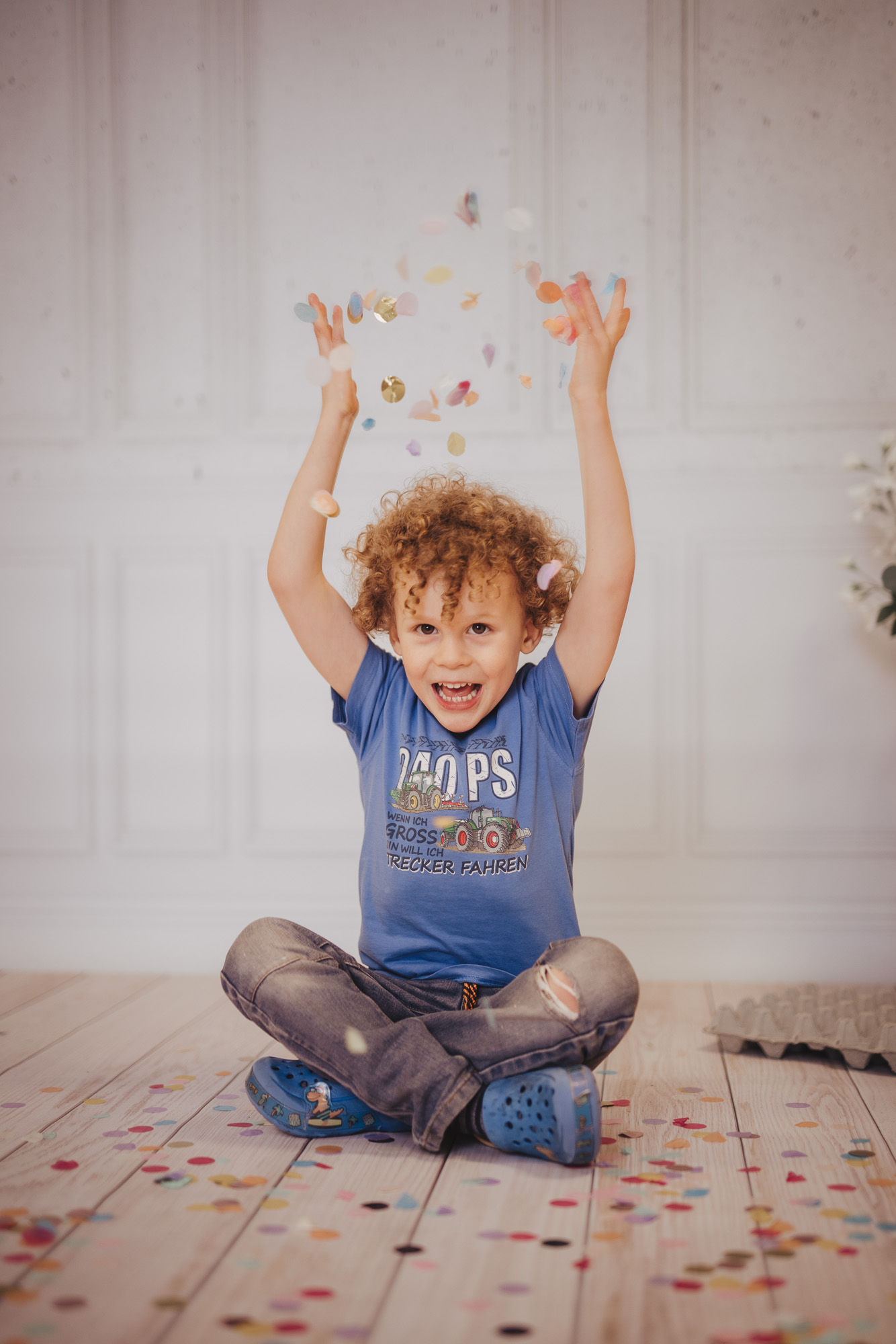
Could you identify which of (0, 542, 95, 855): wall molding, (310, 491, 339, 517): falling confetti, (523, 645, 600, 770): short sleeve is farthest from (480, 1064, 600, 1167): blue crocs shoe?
(0, 542, 95, 855): wall molding

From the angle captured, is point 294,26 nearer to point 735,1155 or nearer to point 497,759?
point 497,759

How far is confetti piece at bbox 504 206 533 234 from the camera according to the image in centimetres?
146

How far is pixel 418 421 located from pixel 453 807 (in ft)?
3.03

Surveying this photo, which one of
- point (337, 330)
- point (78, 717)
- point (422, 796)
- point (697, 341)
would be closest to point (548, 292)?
point (337, 330)

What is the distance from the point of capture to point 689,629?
1946 mm

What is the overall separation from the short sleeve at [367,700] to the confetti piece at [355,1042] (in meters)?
0.37

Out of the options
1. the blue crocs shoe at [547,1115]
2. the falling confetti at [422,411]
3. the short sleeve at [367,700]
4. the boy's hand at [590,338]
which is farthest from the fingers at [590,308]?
the blue crocs shoe at [547,1115]

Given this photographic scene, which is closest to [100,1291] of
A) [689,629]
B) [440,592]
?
[440,592]

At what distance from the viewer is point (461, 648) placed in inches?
48.9

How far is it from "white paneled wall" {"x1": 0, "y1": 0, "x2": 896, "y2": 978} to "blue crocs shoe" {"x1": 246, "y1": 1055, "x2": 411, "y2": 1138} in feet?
2.73

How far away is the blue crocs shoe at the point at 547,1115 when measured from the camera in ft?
3.26

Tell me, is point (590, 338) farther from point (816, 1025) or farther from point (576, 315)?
point (816, 1025)

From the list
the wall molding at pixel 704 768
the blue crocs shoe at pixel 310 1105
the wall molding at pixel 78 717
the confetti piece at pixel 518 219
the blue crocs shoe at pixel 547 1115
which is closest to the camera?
the blue crocs shoe at pixel 547 1115

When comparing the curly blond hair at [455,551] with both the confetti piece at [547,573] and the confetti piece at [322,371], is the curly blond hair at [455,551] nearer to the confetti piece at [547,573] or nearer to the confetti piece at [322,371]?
the confetti piece at [547,573]
